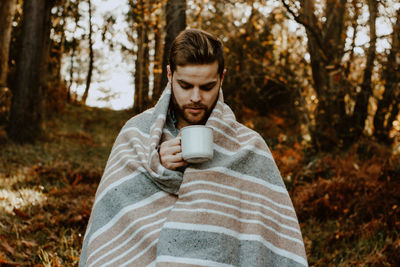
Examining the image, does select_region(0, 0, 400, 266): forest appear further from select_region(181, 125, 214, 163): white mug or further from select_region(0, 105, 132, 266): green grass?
select_region(181, 125, 214, 163): white mug

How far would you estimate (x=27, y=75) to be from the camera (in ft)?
31.1

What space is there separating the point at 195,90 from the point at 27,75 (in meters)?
8.34

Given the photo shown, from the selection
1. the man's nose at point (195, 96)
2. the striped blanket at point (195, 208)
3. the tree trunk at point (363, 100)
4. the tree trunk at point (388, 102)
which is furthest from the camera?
the tree trunk at point (363, 100)

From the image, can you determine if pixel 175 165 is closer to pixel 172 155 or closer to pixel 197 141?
pixel 172 155

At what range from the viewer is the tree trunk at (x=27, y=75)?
942 centimetres

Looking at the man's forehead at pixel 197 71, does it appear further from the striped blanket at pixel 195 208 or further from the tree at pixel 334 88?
the tree at pixel 334 88

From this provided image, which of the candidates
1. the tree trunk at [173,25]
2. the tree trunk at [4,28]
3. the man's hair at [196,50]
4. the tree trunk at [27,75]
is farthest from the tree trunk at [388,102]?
the tree trunk at [4,28]

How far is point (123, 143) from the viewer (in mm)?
2539

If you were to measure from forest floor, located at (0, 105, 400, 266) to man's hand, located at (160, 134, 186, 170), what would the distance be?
84.1 inches

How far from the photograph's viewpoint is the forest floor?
4.19 metres

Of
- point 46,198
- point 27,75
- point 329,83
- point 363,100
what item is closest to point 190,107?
point 46,198

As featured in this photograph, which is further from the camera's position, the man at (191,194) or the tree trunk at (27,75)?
the tree trunk at (27,75)

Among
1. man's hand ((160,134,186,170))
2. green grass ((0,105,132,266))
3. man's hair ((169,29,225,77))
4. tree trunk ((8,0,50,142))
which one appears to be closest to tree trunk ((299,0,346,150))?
green grass ((0,105,132,266))

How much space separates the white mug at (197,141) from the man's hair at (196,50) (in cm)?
65
